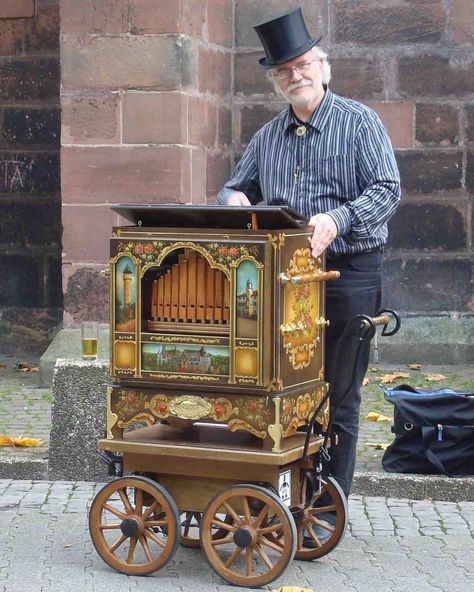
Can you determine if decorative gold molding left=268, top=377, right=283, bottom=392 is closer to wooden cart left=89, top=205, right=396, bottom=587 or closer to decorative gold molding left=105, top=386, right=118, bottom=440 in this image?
wooden cart left=89, top=205, right=396, bottom=587

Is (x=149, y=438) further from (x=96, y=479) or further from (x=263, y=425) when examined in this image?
(x=96, y=479)

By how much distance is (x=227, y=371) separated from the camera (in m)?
5.34

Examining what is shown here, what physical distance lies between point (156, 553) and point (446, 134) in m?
5.34

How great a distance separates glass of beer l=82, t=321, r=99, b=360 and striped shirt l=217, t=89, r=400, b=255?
118cm

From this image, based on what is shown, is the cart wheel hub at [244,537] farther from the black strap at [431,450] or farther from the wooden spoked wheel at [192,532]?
the black strap at [431,450]

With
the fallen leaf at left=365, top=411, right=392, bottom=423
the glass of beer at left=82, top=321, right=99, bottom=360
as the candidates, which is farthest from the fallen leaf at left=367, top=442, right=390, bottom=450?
the glass of beer at left=82, top=321, right=99, bottom=360

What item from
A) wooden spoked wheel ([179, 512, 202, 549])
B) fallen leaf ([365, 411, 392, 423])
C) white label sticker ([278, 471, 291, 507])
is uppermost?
white label sticker ([278, 471, 291, 507])

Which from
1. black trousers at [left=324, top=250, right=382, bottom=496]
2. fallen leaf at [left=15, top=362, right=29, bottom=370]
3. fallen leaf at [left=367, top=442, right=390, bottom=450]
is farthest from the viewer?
fallen leaf at [left=15, top=362, right=29, bottom=370]

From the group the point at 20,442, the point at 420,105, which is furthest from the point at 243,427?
the point at 420,105

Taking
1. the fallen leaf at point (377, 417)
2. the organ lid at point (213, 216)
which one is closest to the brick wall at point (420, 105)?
the fallen leaf at point (377, 417)

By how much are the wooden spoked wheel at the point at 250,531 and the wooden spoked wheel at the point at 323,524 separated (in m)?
0.23

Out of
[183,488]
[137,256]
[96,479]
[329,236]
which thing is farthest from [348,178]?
[96,479]

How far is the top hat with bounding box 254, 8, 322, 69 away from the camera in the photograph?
18.6 feet

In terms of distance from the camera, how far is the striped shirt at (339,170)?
5.71 meters
